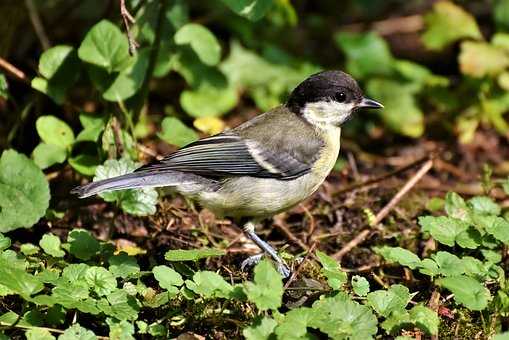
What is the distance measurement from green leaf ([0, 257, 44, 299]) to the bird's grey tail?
0.50 meters

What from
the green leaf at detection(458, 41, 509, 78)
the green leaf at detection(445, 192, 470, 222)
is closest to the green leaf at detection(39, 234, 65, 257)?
the green leaf at detection(445, 192, 470, 222)

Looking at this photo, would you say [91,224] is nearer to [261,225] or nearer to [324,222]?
[261,225]

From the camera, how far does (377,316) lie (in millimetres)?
3135

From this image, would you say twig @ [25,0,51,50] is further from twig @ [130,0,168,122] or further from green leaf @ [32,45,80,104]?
twig @ [130,0,168,122]

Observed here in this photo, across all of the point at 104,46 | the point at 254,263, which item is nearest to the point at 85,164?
the point at 104,46

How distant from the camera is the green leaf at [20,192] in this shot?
143 inches

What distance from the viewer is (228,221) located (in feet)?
14.0

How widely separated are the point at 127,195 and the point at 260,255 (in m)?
0.67

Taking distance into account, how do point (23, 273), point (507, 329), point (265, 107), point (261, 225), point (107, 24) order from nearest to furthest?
point (23, 273), point (507, 329), point (107, 24), point (261, 225), point (265, 107)

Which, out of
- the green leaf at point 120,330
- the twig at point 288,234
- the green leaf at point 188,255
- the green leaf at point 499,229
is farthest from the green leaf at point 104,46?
the green leaf at point 499,229

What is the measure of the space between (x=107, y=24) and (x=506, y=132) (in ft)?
9.45

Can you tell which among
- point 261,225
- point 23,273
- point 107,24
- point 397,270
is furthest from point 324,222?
point 23,273

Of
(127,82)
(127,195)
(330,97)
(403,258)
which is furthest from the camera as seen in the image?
(127,82)

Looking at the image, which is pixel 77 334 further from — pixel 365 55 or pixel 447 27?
pixel 447 27
